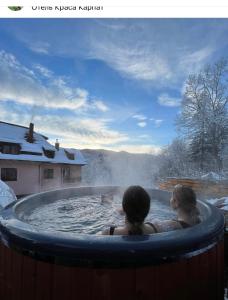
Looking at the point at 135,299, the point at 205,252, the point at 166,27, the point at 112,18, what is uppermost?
the point at 166,27

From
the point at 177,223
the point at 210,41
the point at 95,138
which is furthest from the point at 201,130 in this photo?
the point at 177,223

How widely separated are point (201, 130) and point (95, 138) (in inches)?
254

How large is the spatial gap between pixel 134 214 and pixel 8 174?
15.1m

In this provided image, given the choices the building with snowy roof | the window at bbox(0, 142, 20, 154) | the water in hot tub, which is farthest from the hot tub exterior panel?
the window at bbox(0, 142, 20, 154)

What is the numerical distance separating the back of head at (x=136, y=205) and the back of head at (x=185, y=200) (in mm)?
596

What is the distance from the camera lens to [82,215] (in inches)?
156

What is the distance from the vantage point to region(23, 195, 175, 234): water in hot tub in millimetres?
3263

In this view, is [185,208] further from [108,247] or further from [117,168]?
[117,168]

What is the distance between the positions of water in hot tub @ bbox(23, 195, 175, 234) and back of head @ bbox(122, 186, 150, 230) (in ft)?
5.42

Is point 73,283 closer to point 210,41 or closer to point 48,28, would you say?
point 48,28

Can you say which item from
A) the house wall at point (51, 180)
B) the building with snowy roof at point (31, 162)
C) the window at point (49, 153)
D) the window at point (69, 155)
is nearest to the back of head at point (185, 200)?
the building with snowy roof at point (31, 162)

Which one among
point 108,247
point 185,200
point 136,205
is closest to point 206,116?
point 185,200

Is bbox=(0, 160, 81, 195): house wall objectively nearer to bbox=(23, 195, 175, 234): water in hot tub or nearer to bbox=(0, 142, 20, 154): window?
bbox=(0, 142, 20, 154): window

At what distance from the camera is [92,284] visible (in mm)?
1177
